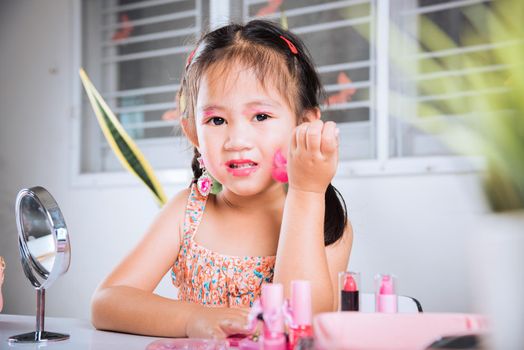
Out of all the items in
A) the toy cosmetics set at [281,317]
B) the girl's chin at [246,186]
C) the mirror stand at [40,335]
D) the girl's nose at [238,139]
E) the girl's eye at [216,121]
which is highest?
the girl's eye at [216,121]

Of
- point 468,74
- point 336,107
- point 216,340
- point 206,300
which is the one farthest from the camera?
point 336,107

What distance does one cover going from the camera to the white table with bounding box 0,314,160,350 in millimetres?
608

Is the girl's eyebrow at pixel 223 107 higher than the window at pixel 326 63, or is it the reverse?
the window at pixel 326 63

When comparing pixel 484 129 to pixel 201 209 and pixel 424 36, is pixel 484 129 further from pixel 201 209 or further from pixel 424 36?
pixel 424 36

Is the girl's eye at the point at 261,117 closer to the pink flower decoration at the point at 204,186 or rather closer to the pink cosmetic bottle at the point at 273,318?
the pink flower decoration at the point at 204,186

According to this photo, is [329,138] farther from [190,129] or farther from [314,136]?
[190,129]

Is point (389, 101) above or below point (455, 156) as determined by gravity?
above

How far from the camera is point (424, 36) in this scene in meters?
2.04

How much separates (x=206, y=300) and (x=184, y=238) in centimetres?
12

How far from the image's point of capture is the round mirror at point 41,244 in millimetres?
651

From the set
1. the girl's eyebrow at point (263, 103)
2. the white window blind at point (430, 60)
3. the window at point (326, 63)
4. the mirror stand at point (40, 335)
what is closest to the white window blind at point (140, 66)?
the window at point (326, 63)

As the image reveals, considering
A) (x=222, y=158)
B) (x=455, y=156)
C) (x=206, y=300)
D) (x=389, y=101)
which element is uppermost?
(x=389, y=101)

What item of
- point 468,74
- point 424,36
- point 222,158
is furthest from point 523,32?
point 424,36

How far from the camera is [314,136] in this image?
0.65m
